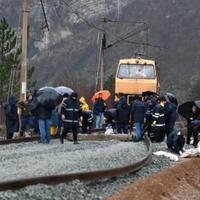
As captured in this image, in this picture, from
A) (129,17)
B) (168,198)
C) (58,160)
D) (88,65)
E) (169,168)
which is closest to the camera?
(168,198)

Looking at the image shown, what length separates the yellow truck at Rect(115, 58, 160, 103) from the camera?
36.4 m

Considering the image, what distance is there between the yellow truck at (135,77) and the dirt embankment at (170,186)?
2031 centimetres

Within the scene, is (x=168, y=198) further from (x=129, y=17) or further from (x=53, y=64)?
(x=129, y=17)

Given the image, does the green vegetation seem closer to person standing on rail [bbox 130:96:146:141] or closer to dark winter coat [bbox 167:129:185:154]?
person standing on rail [bbox 130:96:146:141]

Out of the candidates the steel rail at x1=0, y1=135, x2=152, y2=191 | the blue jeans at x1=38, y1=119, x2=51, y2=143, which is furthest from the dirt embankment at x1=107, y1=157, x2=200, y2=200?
the blue jeans at x1=38, y1=119, x2=51, y2=143

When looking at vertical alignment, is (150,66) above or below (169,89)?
above

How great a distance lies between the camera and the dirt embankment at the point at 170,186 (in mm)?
10773

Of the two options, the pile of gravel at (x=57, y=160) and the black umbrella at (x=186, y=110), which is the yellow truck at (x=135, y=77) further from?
the pile of gravel at (x=57, y=160)

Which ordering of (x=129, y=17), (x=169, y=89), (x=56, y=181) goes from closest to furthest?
(x=56, y=181), (x=169, y=89), (x=129, y=17)

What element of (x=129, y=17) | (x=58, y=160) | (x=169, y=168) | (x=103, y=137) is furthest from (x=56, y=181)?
(x=129, y=17)

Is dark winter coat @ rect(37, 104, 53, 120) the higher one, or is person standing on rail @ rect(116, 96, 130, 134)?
dark winter coat @ rect(37, 104, 53, 120)

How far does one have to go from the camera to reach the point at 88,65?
155m

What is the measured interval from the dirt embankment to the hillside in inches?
4322

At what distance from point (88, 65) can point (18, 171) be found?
14324 centimetres
